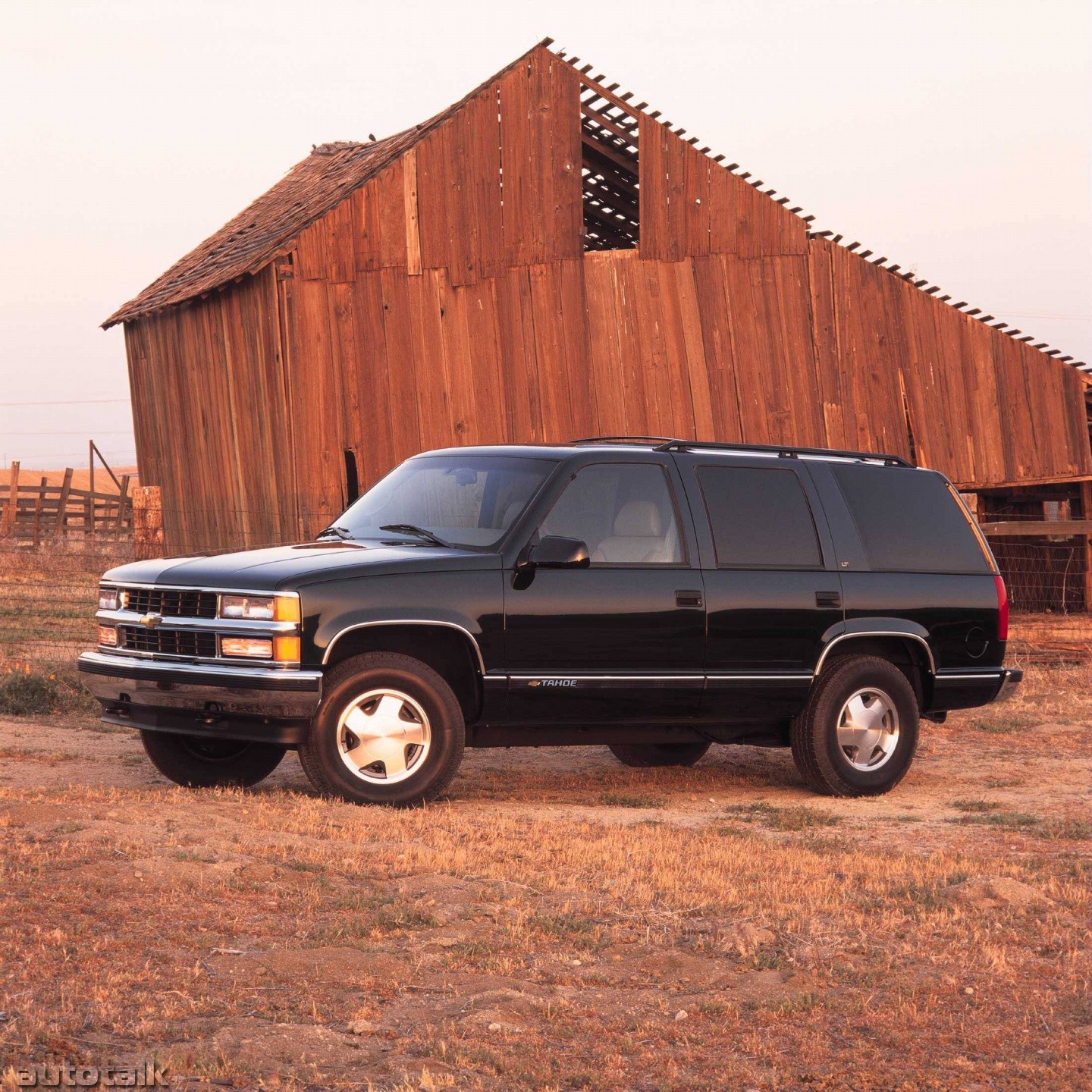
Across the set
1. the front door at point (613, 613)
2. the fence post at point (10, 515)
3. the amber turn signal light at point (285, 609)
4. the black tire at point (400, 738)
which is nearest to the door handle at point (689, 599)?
the front door at point (613, 613)

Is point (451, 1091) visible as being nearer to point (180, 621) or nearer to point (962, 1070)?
point (962, 1070)

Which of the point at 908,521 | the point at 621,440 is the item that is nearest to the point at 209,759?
the point at 621,440

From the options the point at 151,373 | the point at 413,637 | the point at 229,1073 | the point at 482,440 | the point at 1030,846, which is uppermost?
the point at 151,373

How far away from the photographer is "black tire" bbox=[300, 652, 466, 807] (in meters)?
8.09

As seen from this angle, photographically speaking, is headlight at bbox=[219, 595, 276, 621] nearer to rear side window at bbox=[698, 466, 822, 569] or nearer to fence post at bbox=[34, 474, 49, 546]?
rear side window at bbox=[698, 466, 822, 569]

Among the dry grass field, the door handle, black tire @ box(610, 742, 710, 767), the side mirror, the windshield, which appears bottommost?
black tire @ box(610, 742, 710, 767)

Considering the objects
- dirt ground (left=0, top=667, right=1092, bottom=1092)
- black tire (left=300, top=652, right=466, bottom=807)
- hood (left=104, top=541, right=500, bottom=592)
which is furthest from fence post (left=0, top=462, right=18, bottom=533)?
black tire (left=300, top=652, right=466, bottom=807)

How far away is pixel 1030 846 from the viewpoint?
8078 millimetres

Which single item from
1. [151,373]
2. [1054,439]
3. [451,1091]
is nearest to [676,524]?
[451,1091]

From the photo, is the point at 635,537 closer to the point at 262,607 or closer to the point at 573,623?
the point at 573,623

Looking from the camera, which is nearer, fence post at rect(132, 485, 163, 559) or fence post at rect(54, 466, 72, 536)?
fence post at rect(132, 485, 163, 559)

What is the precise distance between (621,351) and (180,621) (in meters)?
10.4

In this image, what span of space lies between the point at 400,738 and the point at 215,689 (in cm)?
98

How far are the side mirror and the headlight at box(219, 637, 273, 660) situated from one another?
4.86ft
